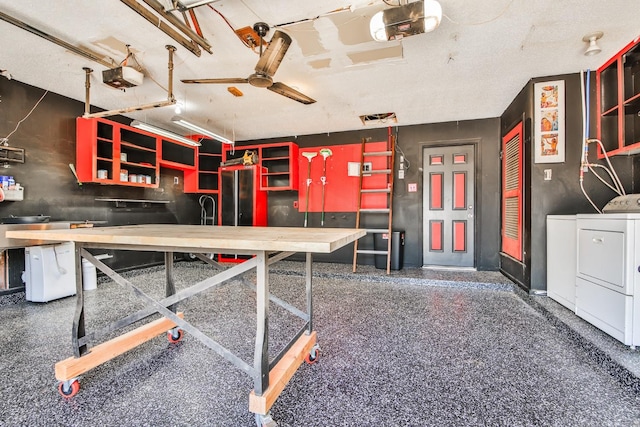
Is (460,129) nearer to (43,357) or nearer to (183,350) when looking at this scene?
(183,350)

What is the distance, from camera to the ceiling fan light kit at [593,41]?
241 centimetres

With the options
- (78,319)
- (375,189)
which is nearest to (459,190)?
(375,189)

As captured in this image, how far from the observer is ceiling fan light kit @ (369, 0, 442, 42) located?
1.87 meters

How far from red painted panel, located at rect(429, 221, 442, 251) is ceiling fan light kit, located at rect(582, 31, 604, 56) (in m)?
2.80

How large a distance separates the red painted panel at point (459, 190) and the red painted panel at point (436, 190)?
0.69 feet

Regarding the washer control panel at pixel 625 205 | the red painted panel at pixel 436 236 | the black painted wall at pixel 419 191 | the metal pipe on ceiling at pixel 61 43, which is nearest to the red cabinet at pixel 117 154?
the metal pipe on ceiling at pixel 61 43

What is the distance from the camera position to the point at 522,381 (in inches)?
65.7

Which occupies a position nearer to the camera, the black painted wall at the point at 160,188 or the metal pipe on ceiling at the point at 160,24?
the metal pipe on ceiling at the point at 160,24

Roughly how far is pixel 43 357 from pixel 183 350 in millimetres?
899

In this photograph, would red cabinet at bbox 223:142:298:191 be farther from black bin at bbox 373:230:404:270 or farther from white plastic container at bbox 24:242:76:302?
white plastic container at bbox 24:242:76:302

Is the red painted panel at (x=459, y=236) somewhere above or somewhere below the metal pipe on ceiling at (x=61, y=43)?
below

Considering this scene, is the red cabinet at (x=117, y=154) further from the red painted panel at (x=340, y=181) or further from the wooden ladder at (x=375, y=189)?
the wooden ladder at (x=375, y=189)

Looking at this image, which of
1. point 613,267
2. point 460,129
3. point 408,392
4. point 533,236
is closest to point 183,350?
point 408,392

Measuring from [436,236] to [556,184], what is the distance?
76.2 inches
